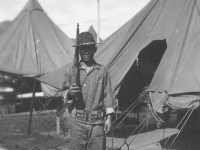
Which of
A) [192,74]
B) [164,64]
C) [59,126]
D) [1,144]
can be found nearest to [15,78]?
[59,126]

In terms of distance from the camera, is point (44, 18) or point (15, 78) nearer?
point (15, 78)

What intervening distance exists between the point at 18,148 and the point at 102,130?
3.90 meters

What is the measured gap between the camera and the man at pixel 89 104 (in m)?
3.36

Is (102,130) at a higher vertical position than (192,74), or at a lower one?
lower

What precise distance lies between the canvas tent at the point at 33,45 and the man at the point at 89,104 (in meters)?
7.84

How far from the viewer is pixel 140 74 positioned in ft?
27.9

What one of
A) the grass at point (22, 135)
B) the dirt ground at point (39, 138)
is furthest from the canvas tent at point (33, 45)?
the dirt ground at point (39, 138)

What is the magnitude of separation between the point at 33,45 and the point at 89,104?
9614mm

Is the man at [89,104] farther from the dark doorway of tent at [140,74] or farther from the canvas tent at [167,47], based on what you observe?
the dark doorway of tent at [140,74]

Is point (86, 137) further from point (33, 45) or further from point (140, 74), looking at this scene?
point (33, 45)

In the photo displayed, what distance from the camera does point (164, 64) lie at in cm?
575

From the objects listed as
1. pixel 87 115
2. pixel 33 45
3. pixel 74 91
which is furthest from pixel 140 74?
pixel 33 45

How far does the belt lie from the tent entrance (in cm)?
459

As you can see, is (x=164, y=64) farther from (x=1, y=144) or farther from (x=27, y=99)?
(x=27, y=99)
